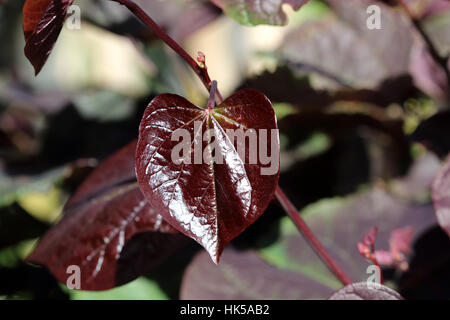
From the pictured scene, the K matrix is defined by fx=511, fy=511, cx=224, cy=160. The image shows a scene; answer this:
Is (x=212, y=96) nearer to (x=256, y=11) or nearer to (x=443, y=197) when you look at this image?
(x=256, y=11)

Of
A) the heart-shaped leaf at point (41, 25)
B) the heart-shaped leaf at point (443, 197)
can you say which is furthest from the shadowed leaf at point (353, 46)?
the heart-shaped leaf at point (41, 25)

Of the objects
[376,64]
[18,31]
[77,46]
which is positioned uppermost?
[376,64]

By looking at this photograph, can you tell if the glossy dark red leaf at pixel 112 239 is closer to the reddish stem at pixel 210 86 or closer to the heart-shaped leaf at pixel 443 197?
the reddish stem at pixel 210 86

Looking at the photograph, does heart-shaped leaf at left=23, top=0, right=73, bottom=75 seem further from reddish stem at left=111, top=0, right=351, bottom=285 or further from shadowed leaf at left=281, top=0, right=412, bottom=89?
shadowed leaf at left=281, top=0, right=412, bottom=89

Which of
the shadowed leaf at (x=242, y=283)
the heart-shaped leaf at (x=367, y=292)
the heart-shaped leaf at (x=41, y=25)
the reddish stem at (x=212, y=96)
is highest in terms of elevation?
the heart-shaped leaf at (x=41, y=25)

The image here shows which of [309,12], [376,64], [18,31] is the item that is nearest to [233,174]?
[376,64]
